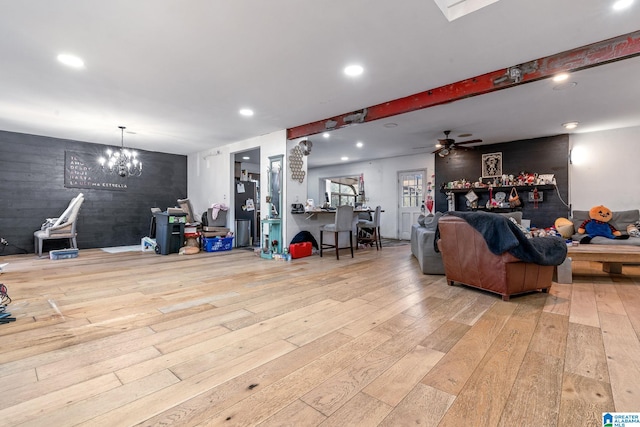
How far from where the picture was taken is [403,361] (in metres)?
1.64

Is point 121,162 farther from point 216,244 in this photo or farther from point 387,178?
point 387,178

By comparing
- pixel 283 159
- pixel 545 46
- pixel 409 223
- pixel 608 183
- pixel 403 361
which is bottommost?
pixel 403 361

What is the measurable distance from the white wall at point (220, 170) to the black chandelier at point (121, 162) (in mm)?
1331

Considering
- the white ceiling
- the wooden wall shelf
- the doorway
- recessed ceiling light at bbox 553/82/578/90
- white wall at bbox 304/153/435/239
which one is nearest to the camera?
the white ceiling

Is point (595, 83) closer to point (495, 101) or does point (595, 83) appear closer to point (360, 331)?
point (495, 101)

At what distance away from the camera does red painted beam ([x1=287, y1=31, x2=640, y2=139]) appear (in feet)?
8.52

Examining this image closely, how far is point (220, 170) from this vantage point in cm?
700

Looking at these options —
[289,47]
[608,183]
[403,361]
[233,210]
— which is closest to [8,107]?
[233,210]

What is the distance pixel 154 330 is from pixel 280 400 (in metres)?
1.28

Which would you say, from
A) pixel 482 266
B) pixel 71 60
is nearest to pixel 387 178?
pixel 482 266

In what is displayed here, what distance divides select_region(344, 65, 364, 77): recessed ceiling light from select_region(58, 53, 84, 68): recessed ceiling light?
2.79 meters

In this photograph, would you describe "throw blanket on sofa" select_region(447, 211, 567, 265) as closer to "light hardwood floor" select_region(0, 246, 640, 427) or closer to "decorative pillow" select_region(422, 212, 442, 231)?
"light hardwood floor" select_region(0, 246, 640, 427)

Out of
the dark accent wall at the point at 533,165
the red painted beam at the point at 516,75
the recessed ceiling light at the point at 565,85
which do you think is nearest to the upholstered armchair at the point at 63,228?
the red painted beam at the point at 516,75

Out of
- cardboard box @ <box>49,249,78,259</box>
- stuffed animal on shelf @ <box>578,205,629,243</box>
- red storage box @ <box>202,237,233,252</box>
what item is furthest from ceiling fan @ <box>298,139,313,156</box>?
stuffed animal on shelf @ <box>578,205,629,243</box>
